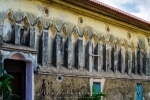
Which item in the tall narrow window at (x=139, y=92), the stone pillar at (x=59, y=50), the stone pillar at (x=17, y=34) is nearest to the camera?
the stone pillar at (x=17, y=34)

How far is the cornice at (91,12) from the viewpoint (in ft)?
37.7

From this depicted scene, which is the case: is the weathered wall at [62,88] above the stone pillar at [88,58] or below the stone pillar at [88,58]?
below

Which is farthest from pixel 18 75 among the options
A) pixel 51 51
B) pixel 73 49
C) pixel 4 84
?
pixel 73 49

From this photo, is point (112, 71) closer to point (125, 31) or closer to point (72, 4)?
point (125, 31)

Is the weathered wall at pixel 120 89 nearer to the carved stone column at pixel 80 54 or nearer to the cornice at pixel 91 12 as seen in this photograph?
the carved stone column at pixel 80 54

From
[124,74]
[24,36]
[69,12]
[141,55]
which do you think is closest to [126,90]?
[124,74]

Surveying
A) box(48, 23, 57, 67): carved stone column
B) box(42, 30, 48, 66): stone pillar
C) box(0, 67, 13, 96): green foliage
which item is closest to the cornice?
box(48, 23, 57, 67): carved stone column

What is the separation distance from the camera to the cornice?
11.5 m

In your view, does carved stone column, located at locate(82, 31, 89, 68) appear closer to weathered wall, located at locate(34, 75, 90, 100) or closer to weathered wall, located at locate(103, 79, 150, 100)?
weathered wall, located at locate(34, 75, 90, 100)

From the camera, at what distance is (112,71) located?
14500 millimetres

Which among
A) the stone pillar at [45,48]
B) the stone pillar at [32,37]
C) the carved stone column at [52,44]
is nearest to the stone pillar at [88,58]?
the carved stone column at [52,44]

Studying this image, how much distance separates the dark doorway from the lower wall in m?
0.38

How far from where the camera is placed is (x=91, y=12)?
1300 centimetres

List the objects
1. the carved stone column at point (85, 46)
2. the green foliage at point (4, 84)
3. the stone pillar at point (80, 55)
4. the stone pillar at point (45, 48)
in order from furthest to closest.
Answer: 1. the carved stone column at point (85, 46)
2. the stone pillar at point (80, 55)
3. the stone pillar at point (45, 48)
4. the green foliage at point (4, 84)
